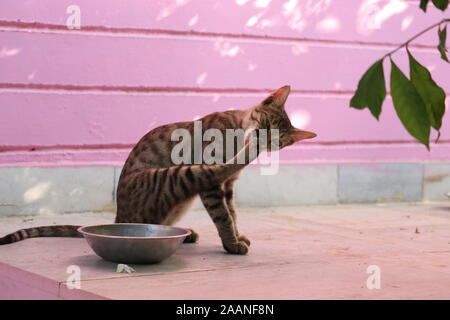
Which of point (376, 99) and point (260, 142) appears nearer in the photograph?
point (376, 99)

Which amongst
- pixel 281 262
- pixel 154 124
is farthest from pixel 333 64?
pixel 281 262

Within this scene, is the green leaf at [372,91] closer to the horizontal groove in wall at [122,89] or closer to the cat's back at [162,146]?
the cat's back at [162,146]

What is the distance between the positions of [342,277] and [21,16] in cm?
320

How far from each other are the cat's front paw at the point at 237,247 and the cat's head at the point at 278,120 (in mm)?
555

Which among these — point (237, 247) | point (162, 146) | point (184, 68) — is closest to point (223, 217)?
point (237, 247)

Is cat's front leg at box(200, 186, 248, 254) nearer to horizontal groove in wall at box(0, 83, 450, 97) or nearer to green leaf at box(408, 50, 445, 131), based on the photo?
horizontal groove in wall at box(0, 83, 450, 97)

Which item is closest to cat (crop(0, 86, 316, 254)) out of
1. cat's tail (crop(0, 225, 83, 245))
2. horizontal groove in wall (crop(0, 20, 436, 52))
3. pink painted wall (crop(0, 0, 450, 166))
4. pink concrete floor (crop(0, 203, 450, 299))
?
cat's tail (crop(0, 225, 83, 245))

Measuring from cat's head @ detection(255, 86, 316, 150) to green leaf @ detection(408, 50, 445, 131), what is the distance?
313cm

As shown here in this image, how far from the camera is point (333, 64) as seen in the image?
261 inches

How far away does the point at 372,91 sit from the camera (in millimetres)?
894
